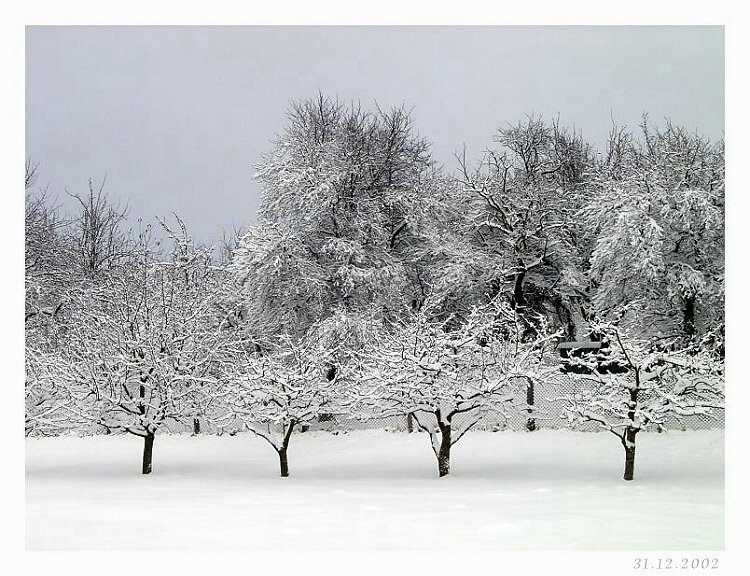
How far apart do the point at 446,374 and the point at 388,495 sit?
8.18 ft

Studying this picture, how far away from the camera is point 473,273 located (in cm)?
2012

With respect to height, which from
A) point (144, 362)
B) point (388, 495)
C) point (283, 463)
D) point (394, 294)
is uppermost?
point (394, 294)

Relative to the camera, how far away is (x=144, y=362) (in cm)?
1277

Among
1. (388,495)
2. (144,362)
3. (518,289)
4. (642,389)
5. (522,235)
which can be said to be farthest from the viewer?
(522,235)

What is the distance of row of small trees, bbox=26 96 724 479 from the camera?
12.1 m

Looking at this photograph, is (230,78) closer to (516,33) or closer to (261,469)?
(516,33)

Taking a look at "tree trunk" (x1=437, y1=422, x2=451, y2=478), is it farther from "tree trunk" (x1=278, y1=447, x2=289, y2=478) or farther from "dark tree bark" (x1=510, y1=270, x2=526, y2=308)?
"dark tree bark" (x1=510, y1=270, x2=526, y2=308)

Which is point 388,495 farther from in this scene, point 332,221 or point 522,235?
point 522,235

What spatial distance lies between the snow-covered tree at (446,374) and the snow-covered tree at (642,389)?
983mm

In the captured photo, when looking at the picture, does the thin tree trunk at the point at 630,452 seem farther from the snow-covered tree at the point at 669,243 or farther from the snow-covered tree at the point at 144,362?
the snow-covered tree at the point at 144,362

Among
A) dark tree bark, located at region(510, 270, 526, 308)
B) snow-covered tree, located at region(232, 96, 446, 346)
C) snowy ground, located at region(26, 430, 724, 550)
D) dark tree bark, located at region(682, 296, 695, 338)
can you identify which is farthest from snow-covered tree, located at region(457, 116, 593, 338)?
snowy ground, located at region(26, 430, 724, 550)

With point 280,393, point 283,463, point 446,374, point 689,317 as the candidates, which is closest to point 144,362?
point 280,393

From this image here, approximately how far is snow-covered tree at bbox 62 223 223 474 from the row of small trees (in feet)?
0.16
